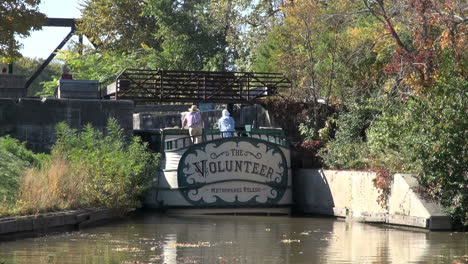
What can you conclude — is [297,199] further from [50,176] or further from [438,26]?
[50,176]

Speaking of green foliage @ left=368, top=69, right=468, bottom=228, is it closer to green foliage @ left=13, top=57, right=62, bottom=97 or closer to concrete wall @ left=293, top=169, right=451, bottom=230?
concrete wall @ left=293, top=169, right=451, bottom=230

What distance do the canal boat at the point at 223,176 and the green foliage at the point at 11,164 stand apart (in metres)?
3.70

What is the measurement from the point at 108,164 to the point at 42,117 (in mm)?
4255

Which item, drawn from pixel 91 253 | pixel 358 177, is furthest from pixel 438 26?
pixel 91 253

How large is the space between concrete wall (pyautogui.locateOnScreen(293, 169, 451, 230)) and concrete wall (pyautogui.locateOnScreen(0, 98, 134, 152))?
593 cm

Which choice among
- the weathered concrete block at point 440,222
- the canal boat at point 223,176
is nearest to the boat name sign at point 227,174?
the canal boat at point 223,176

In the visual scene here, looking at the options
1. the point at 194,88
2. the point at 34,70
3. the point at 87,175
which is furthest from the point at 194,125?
the point at 34,70

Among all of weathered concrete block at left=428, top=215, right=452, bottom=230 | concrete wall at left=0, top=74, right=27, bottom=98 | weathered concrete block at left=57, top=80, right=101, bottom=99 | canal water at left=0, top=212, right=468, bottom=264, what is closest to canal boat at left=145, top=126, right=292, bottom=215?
canal water at left=0, top=212, right=468, bottom=264

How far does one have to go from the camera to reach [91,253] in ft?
51.5

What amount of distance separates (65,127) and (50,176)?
161 inches

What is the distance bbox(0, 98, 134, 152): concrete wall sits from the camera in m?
26.7

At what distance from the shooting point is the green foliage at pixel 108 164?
889 inches

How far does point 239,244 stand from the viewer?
696 inches

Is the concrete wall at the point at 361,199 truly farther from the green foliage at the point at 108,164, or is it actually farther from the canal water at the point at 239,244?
the green foliage at the point at 108,164
